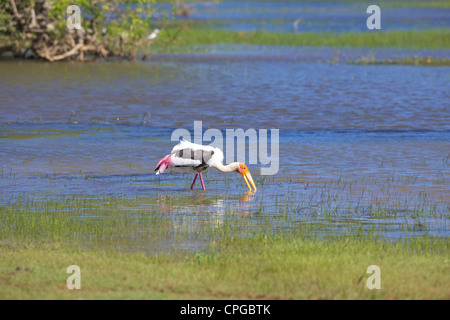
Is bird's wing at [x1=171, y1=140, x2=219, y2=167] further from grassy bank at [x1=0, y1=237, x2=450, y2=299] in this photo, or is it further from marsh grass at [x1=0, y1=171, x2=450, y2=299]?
grassy bank at [x1=0, y1=237, x2=450, y2=299]

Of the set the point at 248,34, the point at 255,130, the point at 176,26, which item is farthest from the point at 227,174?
the point at 176,26

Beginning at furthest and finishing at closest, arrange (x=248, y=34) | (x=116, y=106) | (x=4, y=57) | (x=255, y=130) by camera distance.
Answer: (x=248, y=34), (x=4, y=57), (x=116, y=106), (x=255, y=130)

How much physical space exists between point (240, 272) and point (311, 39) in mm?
27883

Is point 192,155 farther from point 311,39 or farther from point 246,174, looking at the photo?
point 311,39

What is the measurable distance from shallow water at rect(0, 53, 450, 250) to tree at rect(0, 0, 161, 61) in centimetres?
75

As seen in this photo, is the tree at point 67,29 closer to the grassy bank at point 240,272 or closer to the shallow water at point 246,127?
the shallow water at point 246,127

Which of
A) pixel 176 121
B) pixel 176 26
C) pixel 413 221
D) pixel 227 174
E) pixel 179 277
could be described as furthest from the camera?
pixel 176 26

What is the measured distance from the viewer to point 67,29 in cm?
2295

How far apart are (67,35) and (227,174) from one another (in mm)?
13753

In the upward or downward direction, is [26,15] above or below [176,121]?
above

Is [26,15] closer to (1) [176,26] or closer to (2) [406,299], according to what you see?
(1) [176,26]

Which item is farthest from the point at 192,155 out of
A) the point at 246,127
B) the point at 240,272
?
the point at 246,127

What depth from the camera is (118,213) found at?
8.51 metres

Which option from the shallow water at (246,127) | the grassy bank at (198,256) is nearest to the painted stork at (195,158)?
the shallow water at (246,127)
